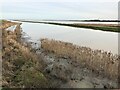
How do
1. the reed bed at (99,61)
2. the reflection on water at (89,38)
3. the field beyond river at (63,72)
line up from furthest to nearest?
the reflection on water at (89,38) → the reed bed at (99,61) → the field beyond river at (63,72)

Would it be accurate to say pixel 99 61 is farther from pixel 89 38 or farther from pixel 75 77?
pixel 89 38

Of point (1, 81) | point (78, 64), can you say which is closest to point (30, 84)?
point (1, 81)

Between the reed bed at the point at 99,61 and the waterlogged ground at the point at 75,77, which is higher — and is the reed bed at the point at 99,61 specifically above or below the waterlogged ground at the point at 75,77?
above

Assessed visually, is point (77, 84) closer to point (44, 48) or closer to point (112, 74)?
point (112, 74)

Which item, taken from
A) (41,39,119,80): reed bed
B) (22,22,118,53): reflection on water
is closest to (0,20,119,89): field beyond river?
(41,39,119,80): reed bed

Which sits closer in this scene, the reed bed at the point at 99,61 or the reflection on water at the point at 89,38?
the reed bed at the point at 99,61

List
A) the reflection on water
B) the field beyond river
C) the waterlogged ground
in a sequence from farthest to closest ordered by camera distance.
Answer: the reflection on water → the waterlogged ground → the field beyond river

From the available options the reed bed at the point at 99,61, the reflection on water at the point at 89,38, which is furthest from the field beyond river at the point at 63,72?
the reflection on water at the point at 89,38

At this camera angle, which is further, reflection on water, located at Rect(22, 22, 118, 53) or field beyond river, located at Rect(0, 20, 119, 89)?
reflection on water, located at Rect(22, 22, 118, 53)

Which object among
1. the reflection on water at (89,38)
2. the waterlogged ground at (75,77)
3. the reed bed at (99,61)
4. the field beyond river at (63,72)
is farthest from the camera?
the reflection on water at (89,38)

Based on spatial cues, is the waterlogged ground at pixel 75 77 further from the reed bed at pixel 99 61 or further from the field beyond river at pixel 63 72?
the reed bed at pixel 99 61

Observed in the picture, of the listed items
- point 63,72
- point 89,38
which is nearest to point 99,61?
point 63,72

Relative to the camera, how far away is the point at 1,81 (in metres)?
12.7

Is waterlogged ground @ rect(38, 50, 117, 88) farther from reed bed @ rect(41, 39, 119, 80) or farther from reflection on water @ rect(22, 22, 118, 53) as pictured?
reflection on water @ rect(22, 22, 118, 53)
